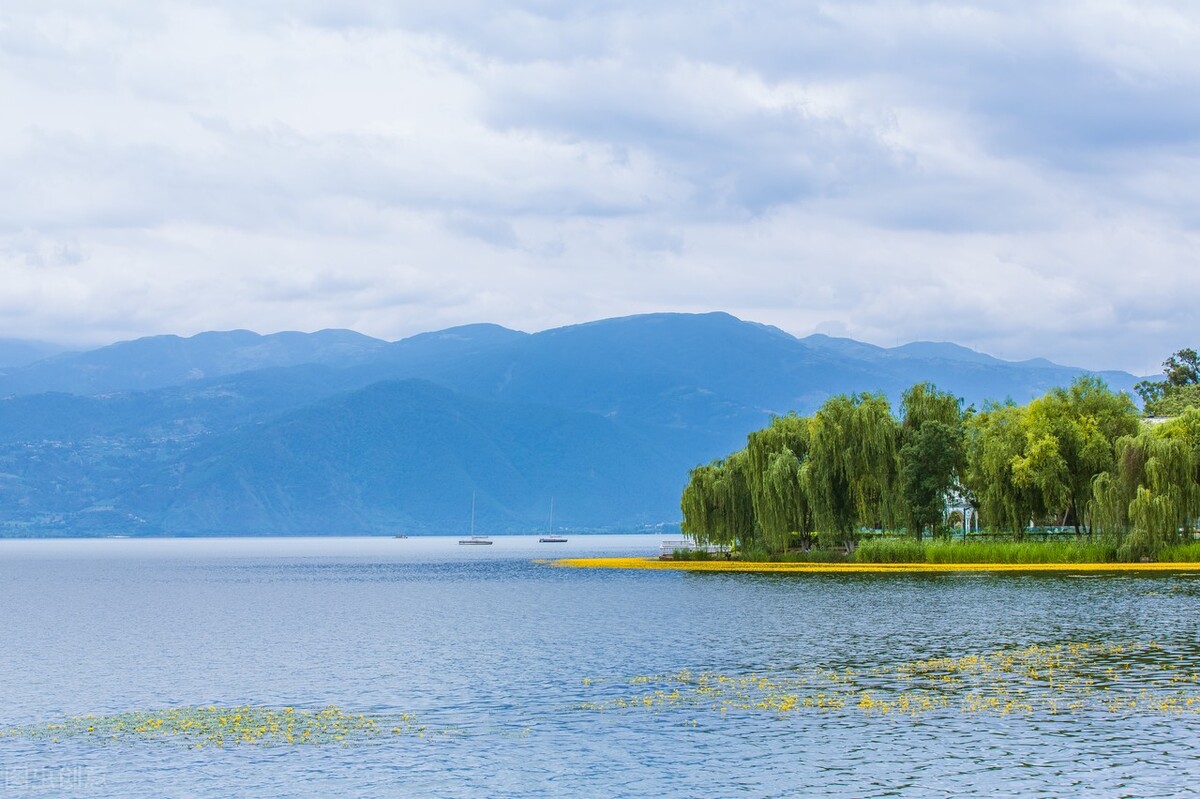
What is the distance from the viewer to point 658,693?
3791 centimetres

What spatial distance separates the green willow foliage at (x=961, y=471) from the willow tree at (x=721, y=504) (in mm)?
115

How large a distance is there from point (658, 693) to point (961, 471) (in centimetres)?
6683

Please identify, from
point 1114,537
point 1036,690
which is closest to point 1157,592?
point 1114,537

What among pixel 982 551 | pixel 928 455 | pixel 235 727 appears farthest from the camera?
pixel 928 455

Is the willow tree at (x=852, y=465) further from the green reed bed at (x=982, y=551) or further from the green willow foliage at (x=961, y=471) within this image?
the green reed bed at (x=982, y=551)

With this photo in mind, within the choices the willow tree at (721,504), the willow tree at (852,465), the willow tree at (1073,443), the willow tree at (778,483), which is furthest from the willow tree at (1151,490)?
the willow tree at (721,504)

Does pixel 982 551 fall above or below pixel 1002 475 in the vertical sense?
below

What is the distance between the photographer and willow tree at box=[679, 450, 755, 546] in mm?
106125

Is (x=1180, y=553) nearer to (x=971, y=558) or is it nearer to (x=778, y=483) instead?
(x=971, y=558)

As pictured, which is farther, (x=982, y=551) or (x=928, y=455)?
(x=928, y=455)

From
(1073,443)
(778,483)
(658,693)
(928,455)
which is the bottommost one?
(658,693)

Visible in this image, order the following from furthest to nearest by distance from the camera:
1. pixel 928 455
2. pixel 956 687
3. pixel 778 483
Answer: pixel 778 483, pixel 928 455, pixel 956 687

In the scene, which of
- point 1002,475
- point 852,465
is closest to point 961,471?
point 1002,475

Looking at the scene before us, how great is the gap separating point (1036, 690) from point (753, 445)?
221 ft
